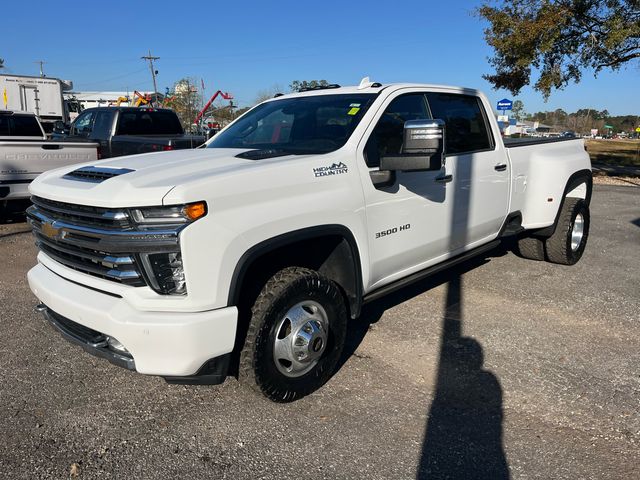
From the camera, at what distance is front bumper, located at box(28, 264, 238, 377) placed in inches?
100

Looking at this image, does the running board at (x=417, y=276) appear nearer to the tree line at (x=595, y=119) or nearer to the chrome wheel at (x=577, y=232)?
the chrome wheel at (x=577, y=232)

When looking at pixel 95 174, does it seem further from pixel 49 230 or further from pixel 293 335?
pixel 293 335

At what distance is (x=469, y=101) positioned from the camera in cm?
493

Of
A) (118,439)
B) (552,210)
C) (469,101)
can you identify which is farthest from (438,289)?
(118,439)

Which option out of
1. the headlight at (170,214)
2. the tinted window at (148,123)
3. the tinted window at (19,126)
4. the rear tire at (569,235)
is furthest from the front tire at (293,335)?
the tinted window at (19,126)

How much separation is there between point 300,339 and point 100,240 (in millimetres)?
1271

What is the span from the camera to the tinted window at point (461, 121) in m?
4.41

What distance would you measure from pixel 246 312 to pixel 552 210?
Answer: 401 cm

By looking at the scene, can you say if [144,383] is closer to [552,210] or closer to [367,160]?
[367,160]

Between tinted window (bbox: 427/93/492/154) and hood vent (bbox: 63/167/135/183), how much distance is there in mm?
2578

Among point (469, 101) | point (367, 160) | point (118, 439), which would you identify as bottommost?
point (118, 439)

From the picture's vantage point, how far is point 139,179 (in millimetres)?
2727

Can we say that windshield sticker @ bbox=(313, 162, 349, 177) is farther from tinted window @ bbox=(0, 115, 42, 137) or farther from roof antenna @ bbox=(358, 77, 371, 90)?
tinted window @ bbox=(0, 115, 42, 137)

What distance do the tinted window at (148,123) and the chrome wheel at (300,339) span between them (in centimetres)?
833
